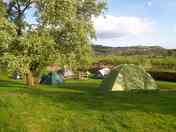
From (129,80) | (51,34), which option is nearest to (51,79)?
(51,34)

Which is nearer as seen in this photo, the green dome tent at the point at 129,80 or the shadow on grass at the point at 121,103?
the shadow on grass at the point at 121,103

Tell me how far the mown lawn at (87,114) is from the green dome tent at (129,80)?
32.0ft

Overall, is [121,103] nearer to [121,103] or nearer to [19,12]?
[121,103]

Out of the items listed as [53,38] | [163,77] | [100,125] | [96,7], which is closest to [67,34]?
[53,38]

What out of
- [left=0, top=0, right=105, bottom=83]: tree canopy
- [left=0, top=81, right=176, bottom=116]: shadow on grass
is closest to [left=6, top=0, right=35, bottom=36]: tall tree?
[left=0, top=0, right=105, bottom=83]: tree canopy

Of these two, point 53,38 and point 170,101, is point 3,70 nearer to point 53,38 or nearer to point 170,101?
point 53,38

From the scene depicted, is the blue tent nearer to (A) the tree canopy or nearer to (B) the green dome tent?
(A) the tree canopy

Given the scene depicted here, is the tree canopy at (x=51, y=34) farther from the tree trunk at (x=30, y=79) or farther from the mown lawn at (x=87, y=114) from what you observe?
the mown lawn at (x=87, y=114)

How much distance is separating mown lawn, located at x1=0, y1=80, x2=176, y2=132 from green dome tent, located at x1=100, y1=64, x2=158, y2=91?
9.75 metres

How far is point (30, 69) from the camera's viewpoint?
3173 centimetres

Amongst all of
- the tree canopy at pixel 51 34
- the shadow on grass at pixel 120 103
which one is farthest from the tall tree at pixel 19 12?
the shadow on grass at pixel 120 103

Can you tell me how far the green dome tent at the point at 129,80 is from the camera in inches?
1060

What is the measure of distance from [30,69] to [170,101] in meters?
17.8

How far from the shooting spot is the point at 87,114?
13742 mm
